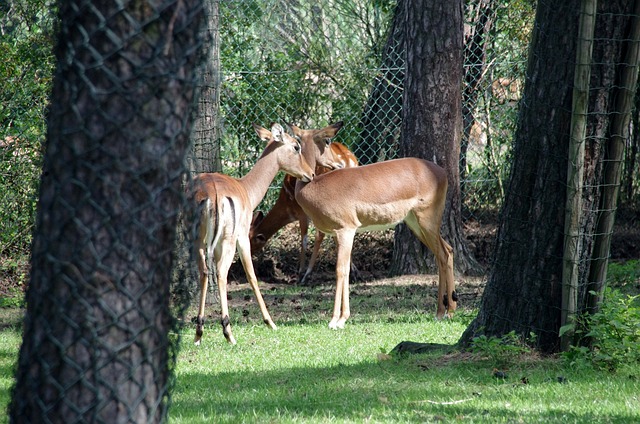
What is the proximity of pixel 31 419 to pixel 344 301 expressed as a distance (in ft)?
19.4

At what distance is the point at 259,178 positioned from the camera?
938 centimetres

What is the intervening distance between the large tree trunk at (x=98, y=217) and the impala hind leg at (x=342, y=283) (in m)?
5.62

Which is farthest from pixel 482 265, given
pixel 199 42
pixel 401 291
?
pixel 199 42

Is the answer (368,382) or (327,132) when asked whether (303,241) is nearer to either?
(327,132)

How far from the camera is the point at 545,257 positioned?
6.01 meters

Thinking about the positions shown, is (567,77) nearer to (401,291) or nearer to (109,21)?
(109,21)

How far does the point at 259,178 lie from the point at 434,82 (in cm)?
294

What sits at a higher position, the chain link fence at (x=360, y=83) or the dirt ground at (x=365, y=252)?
the chain link fence at (x=360, y=83)

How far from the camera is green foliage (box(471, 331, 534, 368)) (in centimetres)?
594

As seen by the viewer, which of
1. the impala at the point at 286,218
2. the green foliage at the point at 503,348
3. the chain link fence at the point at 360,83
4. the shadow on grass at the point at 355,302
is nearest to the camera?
the green foliage at the point at 503,348

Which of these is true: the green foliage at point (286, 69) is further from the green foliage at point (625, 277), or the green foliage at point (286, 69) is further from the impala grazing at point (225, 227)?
the green foliage at point (625, 277)

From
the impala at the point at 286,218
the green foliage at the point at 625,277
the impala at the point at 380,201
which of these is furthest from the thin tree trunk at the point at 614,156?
the impala at the point at 286,218

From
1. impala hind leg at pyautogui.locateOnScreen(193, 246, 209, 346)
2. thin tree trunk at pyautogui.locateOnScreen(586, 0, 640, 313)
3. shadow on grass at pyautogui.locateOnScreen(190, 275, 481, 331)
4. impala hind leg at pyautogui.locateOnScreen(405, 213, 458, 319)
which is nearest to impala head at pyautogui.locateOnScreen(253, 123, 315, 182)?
impala hind leg at pyautogui.locateOnScreen(405, 213, 458, 319)

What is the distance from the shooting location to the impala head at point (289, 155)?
956cm
